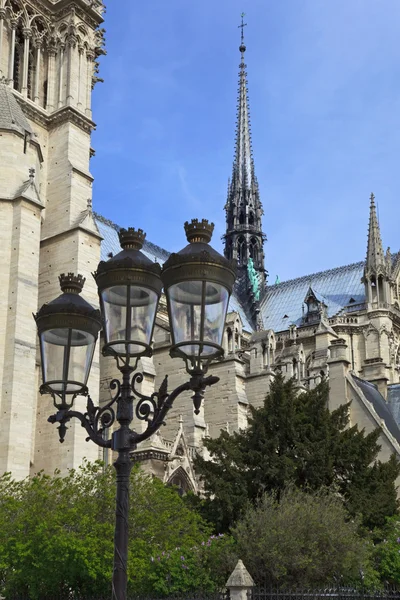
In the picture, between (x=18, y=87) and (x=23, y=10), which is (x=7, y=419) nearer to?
(x=18, y=87)

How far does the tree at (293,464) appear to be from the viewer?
23816 millimetres

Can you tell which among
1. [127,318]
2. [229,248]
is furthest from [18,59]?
[229,248]

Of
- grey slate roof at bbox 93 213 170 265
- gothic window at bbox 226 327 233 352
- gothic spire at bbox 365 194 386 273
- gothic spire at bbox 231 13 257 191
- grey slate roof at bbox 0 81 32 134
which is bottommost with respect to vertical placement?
gothic window at bbox 226 327 233 352

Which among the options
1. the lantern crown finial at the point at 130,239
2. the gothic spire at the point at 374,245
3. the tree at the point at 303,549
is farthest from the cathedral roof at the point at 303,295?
the lantern crown finial at the point at 130,239

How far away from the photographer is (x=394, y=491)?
2495 cm

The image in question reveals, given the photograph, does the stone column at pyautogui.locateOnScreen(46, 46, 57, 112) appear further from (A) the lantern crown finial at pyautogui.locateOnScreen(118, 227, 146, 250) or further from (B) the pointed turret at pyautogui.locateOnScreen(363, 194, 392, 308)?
(B) the pointed turret at pyautogui.locateOnScreen(363, 194, 392, 308)

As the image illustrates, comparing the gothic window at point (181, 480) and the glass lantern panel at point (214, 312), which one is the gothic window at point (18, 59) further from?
the glass lantern panel at point (214, 312)

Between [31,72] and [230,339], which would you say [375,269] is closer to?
[230,339]

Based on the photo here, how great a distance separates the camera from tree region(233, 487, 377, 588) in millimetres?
18703

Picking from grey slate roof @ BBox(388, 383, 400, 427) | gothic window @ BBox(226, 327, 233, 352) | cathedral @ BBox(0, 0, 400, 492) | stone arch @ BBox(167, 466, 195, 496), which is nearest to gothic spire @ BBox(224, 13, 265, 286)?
cathedral @ BBox(0, 0, 400, 492)

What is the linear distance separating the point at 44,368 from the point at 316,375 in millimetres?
34288

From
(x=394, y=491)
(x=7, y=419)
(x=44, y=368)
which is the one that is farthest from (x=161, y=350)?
(x=44, y=368)

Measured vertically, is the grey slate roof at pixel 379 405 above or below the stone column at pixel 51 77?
below

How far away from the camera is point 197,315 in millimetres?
7887
